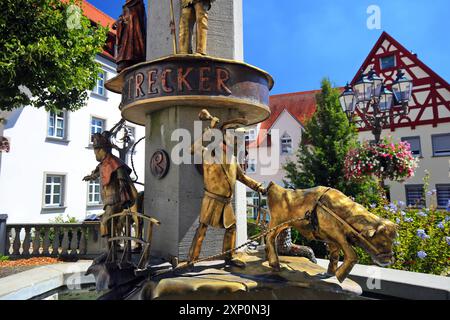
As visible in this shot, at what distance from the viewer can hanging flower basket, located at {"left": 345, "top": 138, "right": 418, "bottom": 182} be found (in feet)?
24.9

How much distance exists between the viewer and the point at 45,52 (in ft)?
26.7

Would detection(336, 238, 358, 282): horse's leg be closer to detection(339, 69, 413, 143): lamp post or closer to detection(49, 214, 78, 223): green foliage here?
detection(339, 69, 413, 143): lamp post

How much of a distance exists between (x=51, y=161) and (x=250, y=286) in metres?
15.1

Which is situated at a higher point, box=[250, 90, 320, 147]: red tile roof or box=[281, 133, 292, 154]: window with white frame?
box=[250, 90, 320, 147]: red tile roof

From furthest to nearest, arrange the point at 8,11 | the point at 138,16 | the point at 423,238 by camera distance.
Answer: the point at 8,11 < the point at 423,238 < the point at 138,16

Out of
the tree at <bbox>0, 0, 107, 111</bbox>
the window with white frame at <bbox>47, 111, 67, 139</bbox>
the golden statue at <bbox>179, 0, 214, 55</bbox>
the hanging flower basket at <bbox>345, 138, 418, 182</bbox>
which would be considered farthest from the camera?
the window with white frame at <bbox>47, 111, 67, 139</bbox>

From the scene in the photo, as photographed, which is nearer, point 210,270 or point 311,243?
point 210,270

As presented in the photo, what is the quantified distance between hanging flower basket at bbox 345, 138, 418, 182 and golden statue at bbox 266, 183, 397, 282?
5.53m

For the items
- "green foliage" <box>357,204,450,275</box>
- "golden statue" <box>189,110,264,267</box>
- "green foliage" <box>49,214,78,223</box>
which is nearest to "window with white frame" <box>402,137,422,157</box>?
"green foliage" <box>357,204,450,275</box>

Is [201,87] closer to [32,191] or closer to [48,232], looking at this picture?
[48,232]
